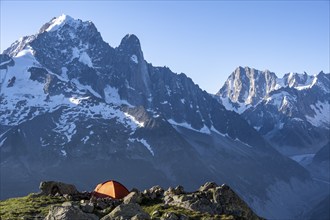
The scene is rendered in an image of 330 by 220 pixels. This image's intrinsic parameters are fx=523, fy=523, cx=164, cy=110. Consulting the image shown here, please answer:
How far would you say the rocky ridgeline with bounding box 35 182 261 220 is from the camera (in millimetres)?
45219

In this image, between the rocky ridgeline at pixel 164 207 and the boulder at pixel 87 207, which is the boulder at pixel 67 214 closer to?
the rocky ridgeline at pixel 164 207

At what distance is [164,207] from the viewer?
53125 mm

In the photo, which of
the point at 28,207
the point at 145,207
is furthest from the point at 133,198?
the point at 28,207

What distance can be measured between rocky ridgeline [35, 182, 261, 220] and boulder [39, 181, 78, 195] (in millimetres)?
13256

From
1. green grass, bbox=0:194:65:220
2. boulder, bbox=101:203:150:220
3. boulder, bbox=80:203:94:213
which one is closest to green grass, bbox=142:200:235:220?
boulder, bbox=101:203:150:220

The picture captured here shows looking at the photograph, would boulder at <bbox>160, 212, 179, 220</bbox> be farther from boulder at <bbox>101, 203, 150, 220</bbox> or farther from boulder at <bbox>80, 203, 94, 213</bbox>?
boulder at <bbox>80, 203, 94, 213</bbox>

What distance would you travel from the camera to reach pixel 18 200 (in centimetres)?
6450

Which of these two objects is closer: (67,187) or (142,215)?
(142,215)

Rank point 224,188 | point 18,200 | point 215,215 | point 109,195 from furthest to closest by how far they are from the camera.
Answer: point 109,195 < point 18,200 < point 224,188 < point 215,215

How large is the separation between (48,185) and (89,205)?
19398 mm

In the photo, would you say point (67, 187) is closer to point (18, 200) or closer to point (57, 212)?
point (18, 200)

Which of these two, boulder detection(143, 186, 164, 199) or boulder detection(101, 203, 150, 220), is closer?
boulder detection(101, 203, 150, 220)

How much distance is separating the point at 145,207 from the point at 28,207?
44.1 feet

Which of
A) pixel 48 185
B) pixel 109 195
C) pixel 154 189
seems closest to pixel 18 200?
pixel 48 185
